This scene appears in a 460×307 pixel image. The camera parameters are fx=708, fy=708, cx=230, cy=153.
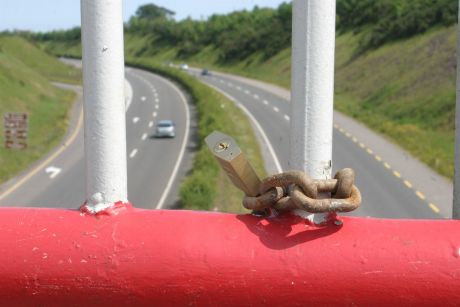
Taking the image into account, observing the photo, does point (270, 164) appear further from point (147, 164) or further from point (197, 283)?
point (197, 283)

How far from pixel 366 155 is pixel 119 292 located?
34.8m

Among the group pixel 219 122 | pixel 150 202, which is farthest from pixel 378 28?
pixel 150 202

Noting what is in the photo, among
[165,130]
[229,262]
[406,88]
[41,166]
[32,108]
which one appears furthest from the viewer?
[406,88]

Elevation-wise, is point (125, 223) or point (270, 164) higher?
point (125, 223)

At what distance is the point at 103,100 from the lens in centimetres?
305

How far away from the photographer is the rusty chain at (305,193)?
2795 mm

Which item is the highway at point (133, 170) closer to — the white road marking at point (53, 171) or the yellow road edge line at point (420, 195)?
the white road marking at point (53, 171)

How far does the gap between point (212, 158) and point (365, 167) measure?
7.51 meters

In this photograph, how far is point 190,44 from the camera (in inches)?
4365

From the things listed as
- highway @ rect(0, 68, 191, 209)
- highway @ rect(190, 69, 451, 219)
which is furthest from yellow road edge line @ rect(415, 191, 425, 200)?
highway @ rect(0, 68, 191, 209)

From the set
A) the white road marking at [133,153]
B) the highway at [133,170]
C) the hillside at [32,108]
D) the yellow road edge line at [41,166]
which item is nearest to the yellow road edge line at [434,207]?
the highway at [133,170]

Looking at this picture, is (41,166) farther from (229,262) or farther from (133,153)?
(229,262)

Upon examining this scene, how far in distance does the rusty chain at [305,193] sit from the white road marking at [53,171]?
31.2 metres

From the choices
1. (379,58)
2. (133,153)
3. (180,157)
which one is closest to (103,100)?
(180,157)
